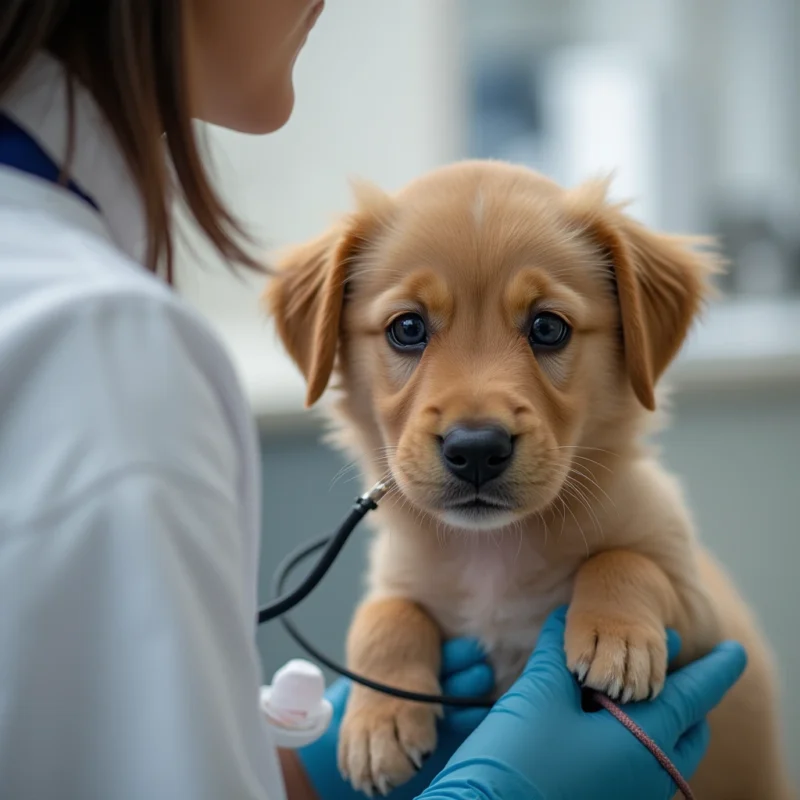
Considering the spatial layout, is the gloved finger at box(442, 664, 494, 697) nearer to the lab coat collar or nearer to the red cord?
the red cord

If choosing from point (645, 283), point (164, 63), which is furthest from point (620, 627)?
point (164, 63)

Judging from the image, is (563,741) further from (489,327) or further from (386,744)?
(489,327)

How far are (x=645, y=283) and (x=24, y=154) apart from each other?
82 cm

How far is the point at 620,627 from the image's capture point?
3.55ft

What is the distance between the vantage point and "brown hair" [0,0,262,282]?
2.43ft

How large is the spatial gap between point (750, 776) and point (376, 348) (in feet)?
2.65

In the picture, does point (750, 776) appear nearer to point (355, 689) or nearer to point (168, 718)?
point (355, 689)

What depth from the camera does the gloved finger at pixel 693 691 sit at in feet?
3.65

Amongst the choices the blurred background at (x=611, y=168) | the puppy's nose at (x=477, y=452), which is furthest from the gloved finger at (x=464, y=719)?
the blurred background at (x=611, y=168)

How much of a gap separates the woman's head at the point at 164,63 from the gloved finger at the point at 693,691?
0.72 meters

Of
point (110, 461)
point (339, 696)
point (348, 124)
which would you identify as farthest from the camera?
point (348, 124)

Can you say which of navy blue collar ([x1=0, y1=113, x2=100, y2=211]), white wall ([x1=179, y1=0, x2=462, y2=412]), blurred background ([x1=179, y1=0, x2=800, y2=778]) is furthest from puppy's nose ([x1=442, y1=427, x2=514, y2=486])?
white wall ([x1=179, y1=0, x2=462, y2=412])

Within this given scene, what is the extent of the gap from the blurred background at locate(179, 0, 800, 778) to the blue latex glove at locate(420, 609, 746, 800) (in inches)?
47.4

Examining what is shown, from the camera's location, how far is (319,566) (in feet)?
3.79
